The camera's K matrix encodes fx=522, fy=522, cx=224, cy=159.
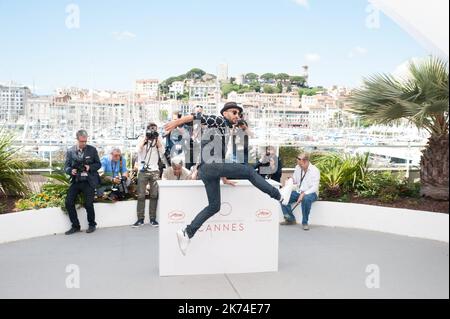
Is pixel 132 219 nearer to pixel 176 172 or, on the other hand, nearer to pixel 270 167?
pixel 176 172

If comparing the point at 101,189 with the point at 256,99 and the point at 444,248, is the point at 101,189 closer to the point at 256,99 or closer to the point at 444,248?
the point at 444,248

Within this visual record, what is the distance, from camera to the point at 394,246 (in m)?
6.37

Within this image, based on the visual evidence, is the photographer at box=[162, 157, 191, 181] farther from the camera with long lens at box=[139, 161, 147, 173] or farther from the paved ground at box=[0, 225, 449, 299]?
the paved ground at box=[0, 225, 449, 299]

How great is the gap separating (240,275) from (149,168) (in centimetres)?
309

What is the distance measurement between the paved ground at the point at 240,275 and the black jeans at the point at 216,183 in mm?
590

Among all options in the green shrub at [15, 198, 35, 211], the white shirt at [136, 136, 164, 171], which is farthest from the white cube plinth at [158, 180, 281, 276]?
the green shrub at [15, 198, 35, 211]

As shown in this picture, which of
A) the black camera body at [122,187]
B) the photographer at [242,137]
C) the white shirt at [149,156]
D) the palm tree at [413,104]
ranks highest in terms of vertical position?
the palm tree at [413,104]

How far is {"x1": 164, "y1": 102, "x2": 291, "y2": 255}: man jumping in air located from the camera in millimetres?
4883

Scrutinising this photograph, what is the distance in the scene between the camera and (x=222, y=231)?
5.14 meters

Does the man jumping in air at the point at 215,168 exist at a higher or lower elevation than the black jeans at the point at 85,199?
higher

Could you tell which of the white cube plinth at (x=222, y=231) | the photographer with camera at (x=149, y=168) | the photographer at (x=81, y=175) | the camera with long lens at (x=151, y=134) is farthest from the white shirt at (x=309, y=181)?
A: the photographer at (x=81, y=175)

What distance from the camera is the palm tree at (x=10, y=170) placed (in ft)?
24.9

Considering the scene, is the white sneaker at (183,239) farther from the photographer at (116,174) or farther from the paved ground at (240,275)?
the photographer at (116,174)
